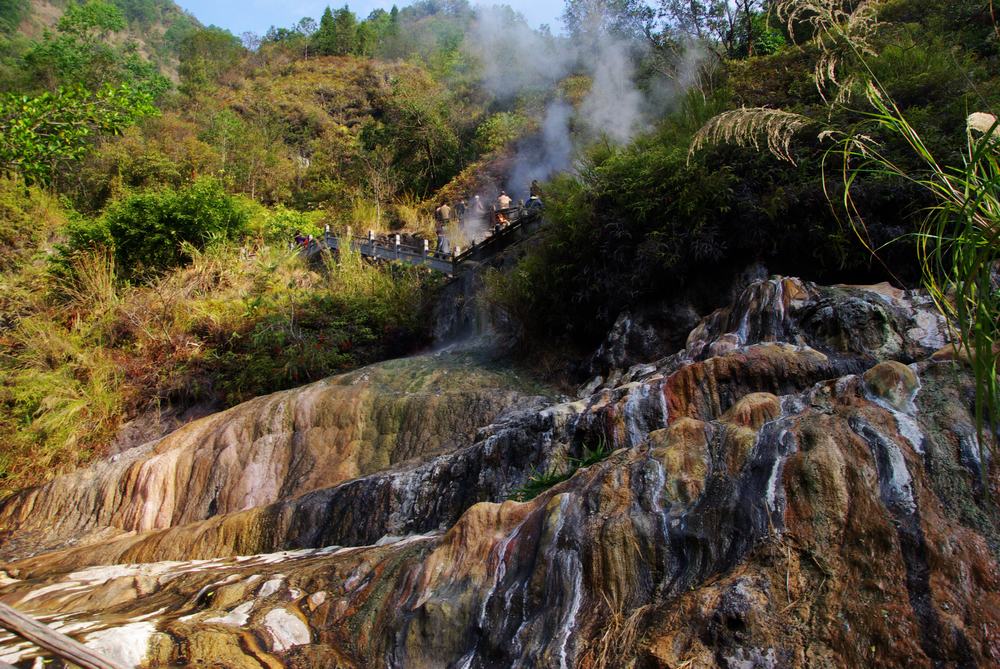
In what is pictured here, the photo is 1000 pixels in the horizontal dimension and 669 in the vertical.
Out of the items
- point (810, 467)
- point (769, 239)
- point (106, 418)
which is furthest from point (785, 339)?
point (106, 418)

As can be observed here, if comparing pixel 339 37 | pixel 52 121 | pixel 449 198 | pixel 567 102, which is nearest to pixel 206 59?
pixel 339 37

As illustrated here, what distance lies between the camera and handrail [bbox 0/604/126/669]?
4.44 feet

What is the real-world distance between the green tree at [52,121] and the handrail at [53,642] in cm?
641

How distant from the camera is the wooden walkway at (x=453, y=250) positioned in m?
12.7

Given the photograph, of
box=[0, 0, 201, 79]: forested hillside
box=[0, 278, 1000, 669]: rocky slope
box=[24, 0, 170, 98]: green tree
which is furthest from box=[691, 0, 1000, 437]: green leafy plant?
box=[0, 0, 201, 79]: forested hillside

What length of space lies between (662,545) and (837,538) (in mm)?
717

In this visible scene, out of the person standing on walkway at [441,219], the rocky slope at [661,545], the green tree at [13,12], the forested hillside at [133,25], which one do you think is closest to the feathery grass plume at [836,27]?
the rocky slope at [661,545]

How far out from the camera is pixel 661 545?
3168mm

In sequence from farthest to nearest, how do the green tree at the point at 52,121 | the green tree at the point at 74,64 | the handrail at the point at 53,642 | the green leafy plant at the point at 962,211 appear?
the green tree at the point at 74,64 → the green tree at the point at 52,121 → the green leafy plant at the point at 962,211 → the handrail at the point at 53,642

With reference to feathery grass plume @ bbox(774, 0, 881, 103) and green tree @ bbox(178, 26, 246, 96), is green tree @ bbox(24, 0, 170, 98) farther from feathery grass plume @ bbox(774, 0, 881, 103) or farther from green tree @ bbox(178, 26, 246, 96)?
feathery grass plume @ bbox(774, 0, 881, 103)

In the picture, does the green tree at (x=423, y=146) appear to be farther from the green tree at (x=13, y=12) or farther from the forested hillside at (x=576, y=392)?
the green tree at (x=13, y=12)

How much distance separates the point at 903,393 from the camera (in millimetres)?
3547

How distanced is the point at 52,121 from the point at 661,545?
6.99m

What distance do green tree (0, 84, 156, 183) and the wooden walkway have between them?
668cm
